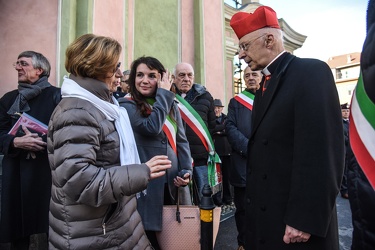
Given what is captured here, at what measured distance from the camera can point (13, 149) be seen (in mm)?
2529

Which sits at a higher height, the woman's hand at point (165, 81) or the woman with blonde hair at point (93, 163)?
the woman's hand at point (165, 81)

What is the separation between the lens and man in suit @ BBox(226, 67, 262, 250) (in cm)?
311

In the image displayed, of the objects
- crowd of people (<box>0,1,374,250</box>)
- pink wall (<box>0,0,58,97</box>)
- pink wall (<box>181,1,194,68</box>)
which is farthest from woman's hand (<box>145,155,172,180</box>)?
pink wall (<box>181,1,194,68</box>)

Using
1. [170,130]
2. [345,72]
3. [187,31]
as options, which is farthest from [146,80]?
[345,72]

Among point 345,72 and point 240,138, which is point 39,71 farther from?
point 345,72

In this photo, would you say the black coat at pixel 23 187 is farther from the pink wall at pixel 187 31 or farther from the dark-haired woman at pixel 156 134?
the pink wall at pixel 187 31

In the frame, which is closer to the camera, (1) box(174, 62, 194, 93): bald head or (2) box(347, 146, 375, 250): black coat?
(2) box(347, 146, 375, 250): black coat

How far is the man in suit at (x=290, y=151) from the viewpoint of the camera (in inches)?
50.5

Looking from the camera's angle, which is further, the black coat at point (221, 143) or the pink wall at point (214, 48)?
the pink wall at point (214, 48)

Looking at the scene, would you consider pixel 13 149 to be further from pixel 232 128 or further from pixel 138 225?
pixel 232 128

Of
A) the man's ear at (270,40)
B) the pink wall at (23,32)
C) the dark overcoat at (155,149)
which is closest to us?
the man's ear at (270,40)

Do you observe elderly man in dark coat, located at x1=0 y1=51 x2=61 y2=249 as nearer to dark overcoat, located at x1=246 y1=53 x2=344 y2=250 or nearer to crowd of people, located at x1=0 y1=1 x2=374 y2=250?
crowd of people, located at x1=0 y1=1 x2=374 y2=250

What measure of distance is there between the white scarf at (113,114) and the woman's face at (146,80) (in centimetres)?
76

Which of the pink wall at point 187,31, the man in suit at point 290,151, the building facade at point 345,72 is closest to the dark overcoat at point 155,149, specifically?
the man in suit at point 290,151
